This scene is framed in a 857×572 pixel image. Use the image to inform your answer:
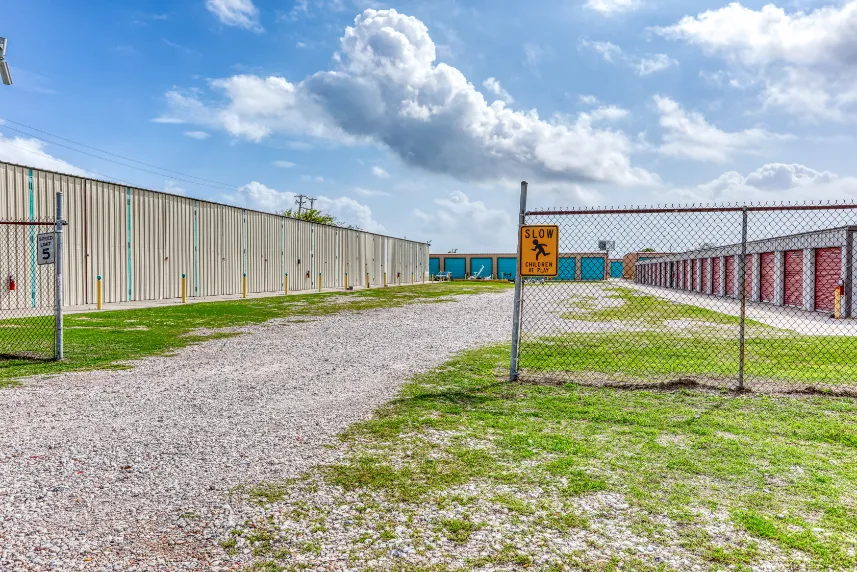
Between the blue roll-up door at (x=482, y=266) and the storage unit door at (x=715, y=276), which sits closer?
the storage unit door at (x=715, y=276)

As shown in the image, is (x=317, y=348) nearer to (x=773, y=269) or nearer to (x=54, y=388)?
(x=54, y=388)

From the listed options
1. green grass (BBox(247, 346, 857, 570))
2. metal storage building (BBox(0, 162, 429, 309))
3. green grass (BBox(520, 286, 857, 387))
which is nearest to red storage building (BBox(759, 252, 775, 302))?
green grass (BBox(520, 286, 857, 387))

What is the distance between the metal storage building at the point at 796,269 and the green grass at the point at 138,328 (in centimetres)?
1356

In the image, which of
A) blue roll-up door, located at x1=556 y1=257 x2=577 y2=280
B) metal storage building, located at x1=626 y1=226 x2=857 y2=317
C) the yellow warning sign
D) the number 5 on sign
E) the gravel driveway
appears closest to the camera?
the gravel driveway

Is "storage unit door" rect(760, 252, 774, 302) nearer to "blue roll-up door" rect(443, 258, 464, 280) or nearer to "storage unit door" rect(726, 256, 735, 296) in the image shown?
"storage unit door" rect(726, 256, 735, 296)

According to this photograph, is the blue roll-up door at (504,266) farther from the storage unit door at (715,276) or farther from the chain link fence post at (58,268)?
the chain link fence post at (58,268)

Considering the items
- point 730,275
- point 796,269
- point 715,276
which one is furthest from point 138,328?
point 715,276

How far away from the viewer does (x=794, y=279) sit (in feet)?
84.1

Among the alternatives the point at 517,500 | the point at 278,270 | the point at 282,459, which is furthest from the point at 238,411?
the point at 278,270

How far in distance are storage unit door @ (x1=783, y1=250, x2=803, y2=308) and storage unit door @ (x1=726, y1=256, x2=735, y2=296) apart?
8348 millimetres

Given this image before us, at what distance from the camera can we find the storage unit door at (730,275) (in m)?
34.8

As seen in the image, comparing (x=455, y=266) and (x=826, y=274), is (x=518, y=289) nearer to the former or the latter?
(x=826, y=274)

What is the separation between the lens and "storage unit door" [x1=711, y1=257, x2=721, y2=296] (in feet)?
→ 124

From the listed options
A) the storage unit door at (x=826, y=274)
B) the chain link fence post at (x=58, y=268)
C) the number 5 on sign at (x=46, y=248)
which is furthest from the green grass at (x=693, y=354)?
the number 5 on sign at (x=46, y=248)
